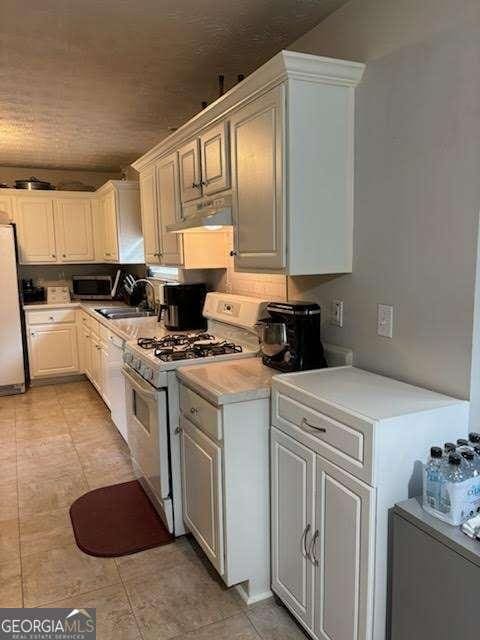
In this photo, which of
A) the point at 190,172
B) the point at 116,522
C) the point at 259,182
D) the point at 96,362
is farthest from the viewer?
the point at 96,362

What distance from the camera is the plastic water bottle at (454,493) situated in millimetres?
1234

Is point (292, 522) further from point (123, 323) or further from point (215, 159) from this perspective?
point (123, 323)

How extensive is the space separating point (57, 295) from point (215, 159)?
3664 millimetres

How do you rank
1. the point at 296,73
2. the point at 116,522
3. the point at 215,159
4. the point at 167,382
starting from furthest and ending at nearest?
the point at 116,522, the point at 215,159, the point at 167,382, the point at 296,73

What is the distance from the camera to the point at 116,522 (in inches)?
103

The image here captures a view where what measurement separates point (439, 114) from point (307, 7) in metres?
0.86

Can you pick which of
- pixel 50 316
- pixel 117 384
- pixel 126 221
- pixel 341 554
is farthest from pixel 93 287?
pixel 341 554

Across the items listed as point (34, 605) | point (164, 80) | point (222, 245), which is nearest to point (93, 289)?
point (222, 245)

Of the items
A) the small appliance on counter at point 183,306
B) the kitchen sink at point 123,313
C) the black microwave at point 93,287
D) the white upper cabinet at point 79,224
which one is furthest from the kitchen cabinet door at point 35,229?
the small appliance on counter at point 183,306

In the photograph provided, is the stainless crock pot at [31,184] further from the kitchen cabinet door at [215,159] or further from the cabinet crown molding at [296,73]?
the cabinet crown molding at [296,73]

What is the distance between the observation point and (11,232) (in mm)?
4754

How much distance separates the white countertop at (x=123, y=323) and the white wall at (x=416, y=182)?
1.63 metres

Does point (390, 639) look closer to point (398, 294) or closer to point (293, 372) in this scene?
point (293, 372)

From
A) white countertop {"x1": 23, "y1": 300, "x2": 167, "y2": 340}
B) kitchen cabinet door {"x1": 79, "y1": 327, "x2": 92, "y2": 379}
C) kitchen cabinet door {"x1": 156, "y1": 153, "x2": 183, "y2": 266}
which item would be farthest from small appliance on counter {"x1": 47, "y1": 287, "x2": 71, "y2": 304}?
kitchen cabinet door {"x1": 156, "y1": 153, "x2": 183, "y2": 266}
